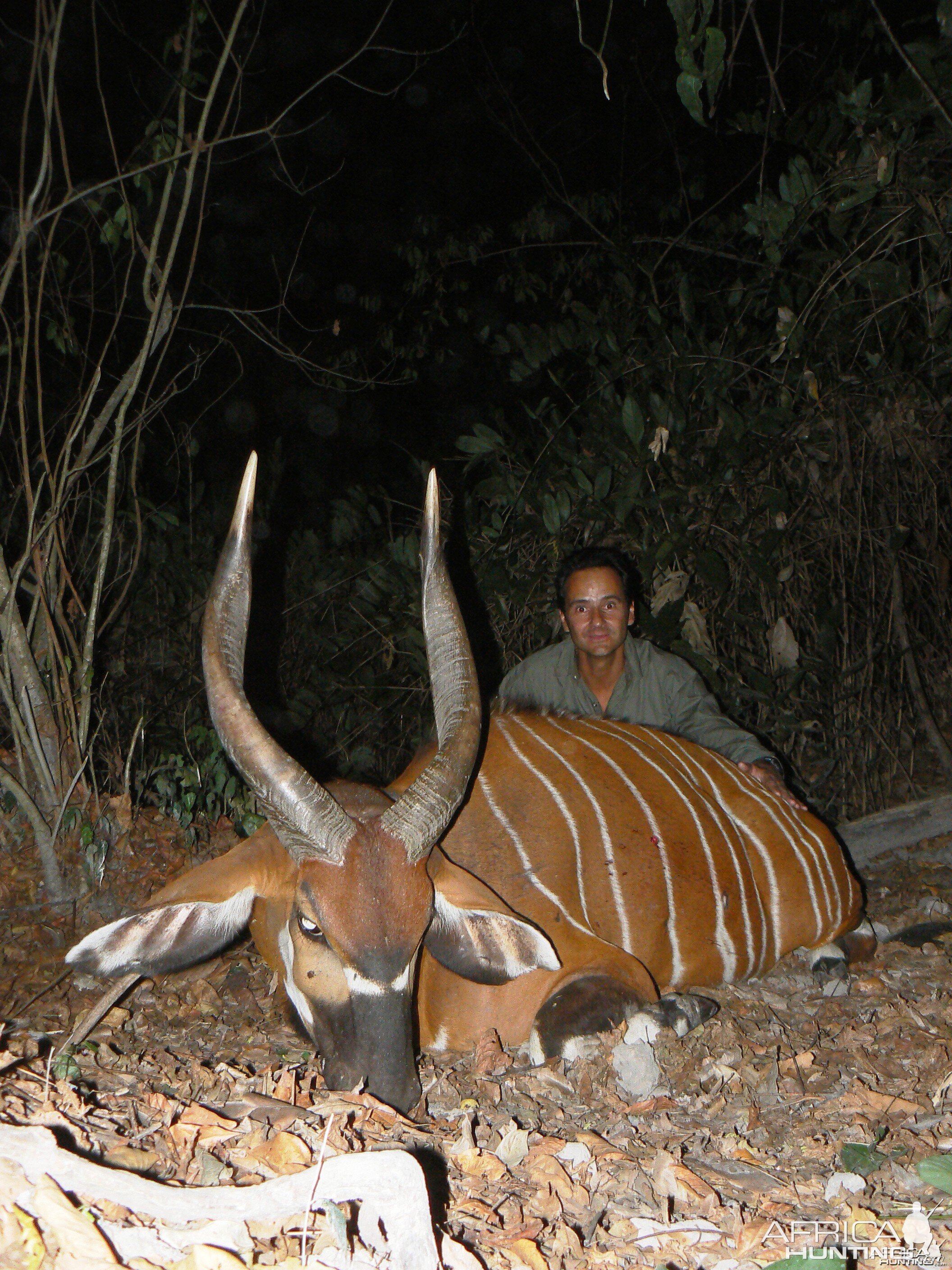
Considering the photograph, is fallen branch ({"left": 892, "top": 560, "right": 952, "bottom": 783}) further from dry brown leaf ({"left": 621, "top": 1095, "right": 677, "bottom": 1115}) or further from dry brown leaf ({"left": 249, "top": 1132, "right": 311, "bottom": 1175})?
dry brown leaf ({"left": 249, "top": 1132, "right": 311, "bottom": 1175})

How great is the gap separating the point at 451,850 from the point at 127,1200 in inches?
61.0

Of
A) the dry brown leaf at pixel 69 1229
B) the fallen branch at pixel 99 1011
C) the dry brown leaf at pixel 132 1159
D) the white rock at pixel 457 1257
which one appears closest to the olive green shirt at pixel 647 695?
the fallen branch at pixel 99 1011

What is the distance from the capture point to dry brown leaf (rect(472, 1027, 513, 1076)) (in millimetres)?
2699

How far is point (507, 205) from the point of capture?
9.81m

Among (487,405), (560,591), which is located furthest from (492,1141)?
(487,405)

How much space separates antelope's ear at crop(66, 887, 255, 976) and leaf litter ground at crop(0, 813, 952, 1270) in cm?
23

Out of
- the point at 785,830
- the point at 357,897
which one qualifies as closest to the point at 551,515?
the point at 785,830

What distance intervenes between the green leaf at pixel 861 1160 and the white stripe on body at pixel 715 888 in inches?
53.0

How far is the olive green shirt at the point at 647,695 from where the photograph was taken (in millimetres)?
4262

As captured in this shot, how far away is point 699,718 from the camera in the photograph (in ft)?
14.1

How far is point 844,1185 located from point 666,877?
140 cm

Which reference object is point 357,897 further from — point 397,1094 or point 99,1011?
point 99,1011

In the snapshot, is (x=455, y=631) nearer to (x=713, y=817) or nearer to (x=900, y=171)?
(x=713, y=817)

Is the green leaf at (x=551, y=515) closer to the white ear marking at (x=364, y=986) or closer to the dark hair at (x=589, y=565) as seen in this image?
the dark hair at (x=589, y=565)
